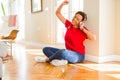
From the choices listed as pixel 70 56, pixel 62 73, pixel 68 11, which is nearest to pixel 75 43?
pixel 70 56

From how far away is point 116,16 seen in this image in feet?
12.1

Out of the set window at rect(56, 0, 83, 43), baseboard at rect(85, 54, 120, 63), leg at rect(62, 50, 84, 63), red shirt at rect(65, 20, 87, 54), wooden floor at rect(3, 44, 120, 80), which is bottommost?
wooden floor at rect(3, 44, 120, 80)

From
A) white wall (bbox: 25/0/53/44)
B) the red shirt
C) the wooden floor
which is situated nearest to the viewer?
the wooden floor

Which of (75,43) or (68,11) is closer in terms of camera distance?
(75,43)

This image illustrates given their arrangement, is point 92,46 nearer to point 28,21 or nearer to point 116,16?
point 116,16

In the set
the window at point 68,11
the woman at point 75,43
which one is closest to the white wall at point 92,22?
the woman at point 75,43

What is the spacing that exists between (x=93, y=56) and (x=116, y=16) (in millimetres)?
790

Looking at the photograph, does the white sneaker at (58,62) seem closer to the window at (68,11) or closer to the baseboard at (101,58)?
the baseboard at (101,58)

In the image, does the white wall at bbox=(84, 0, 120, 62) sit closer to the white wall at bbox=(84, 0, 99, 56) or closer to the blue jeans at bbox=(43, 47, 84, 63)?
the white wall at bbox=(84, 0, 99, 56)

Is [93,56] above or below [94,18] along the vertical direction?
below

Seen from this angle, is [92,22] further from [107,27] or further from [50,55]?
[50,55]

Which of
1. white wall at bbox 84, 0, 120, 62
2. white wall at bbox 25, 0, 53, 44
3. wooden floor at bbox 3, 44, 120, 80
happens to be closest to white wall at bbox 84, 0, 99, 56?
white wall at bbox 84, 0, 120, 62

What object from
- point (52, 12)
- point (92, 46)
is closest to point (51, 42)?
point (52, 12)

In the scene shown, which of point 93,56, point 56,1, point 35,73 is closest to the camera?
point 35,73
